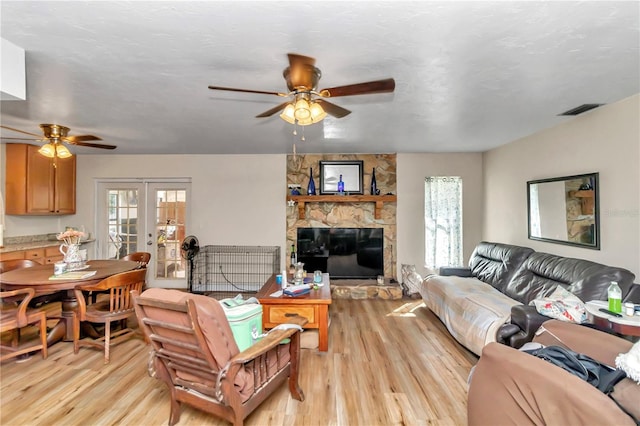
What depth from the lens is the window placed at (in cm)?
515

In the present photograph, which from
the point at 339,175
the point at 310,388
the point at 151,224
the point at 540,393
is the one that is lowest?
the point at 310,388

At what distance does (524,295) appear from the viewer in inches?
123

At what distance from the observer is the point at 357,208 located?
17.2ft

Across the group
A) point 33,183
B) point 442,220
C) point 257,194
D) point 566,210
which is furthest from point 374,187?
point 33,183

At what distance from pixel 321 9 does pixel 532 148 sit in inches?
146

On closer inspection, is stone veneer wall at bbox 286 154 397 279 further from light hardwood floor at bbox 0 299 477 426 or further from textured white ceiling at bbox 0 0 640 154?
light hardwood floor at bbox 0 299 477 426

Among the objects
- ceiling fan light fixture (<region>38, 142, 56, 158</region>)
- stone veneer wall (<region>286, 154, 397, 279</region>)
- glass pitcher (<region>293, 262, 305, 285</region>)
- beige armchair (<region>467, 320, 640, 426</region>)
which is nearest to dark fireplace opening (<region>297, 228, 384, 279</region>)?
stone veneer wall (<region>286, 154, 397, 279</region>)

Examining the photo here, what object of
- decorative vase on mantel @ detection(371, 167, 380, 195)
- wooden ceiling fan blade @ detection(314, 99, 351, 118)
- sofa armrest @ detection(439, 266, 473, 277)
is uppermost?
wooden ceiling fan blade @ detection(314, 99, 351, 118)

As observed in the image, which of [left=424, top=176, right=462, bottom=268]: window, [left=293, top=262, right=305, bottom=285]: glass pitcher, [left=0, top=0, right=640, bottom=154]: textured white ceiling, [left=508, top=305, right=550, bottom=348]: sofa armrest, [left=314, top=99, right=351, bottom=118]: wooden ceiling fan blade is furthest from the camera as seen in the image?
[left=424, top=176, right=462, bottom=268]: window

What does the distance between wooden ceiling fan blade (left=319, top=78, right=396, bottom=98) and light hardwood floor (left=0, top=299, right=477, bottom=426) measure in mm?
2162

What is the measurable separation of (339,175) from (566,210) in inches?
123

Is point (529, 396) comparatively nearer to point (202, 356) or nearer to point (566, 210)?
point (202, 356)

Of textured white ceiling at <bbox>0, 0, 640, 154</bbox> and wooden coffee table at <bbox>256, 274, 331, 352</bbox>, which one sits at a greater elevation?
textured white ceiling at <bbox>0, 0, 640, 154</bbox>

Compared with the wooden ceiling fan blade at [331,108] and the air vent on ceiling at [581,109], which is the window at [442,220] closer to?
the air vent on ceiling at [581,109]
